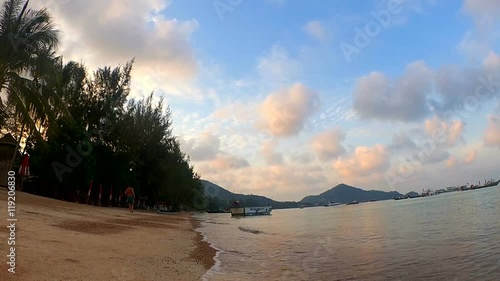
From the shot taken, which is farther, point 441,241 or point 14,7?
point 14,7

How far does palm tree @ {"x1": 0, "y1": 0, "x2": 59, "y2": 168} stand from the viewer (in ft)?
68.5

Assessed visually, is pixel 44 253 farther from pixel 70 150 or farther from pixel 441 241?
pixel 70 150

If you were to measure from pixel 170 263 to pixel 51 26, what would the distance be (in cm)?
1889

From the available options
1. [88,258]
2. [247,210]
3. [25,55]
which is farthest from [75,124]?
[247,210]

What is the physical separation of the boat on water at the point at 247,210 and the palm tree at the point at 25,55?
5975cm

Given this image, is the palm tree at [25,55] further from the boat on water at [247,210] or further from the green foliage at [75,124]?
the boat on water at [247,210]

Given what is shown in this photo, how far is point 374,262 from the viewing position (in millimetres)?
12039

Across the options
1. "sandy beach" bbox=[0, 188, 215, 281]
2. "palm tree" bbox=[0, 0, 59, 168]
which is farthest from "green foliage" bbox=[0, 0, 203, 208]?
"sandy beach" bbox=[0, 188, 215, 281]

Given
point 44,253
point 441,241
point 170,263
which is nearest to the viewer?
point 44,253

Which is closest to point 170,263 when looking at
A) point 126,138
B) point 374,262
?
point 374,262

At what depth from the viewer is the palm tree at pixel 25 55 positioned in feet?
68.5

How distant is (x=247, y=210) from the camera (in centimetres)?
8156

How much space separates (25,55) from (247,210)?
6474 cm

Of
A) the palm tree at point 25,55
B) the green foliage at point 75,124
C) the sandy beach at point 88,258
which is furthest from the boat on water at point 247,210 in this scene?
the sandy beach at point 88,258
